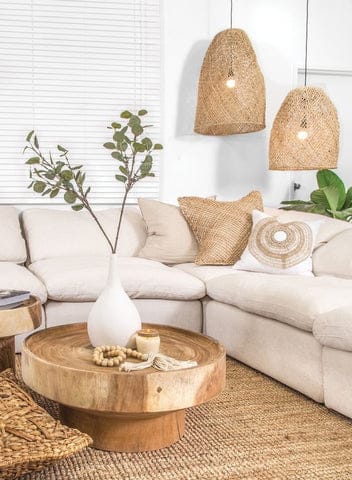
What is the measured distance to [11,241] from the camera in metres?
3.77

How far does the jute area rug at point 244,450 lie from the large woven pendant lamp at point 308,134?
78.5 inches

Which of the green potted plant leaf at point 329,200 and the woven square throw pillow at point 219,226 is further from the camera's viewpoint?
the green potted plant leaf at point 329,200

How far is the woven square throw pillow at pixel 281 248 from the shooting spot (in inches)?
137

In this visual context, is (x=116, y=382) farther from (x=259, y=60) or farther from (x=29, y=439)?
(x=259, y=60)

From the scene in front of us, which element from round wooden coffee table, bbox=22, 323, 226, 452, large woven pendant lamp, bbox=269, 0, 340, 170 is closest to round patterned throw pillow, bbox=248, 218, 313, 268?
large woven pendant lamp, bbox=269, 0, 340, 170

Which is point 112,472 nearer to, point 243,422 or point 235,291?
point 243,422

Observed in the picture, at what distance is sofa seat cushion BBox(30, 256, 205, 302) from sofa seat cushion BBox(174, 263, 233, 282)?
0.07 metres

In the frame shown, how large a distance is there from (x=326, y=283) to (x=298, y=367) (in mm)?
551

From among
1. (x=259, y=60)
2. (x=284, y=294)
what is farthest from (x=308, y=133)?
(x=284, y=294)

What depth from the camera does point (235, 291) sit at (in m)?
3.12

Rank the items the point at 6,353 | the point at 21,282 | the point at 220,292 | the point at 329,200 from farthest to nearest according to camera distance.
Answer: the point at 329,200, the point at 220,292, the point at 21,282, the point at 6,353

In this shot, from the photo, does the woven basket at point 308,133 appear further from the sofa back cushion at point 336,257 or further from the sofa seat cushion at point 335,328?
the sofa seat cushion at point 335,328

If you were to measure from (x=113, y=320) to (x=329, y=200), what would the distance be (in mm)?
2613

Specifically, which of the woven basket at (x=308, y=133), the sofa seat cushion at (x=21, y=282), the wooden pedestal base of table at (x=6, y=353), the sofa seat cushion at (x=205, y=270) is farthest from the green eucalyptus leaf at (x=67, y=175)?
the woven basket at (x=308, y=133)
